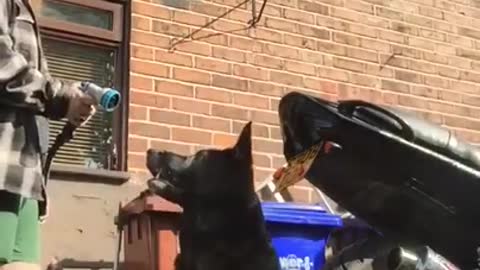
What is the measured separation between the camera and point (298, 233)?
439cm

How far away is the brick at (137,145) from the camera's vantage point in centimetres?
535

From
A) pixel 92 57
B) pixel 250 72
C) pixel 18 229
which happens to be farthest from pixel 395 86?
pixel 18 229

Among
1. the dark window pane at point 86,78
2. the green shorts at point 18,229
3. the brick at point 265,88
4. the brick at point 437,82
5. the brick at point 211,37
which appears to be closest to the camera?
the green shorts at point 18,229

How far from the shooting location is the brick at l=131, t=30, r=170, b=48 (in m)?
5.54

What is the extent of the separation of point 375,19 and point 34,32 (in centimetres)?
378

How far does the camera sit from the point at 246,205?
3770 mm

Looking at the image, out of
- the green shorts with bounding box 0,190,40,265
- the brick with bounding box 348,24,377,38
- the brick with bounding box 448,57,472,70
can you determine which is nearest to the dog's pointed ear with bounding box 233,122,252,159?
the green shorts with bounding box 0,190,40,265

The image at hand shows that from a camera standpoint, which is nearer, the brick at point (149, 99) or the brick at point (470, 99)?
the brick at point (149, 99)

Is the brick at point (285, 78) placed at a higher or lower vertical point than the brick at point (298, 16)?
lower

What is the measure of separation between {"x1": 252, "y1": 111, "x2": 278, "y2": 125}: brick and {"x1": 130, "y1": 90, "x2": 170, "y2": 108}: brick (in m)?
0.62

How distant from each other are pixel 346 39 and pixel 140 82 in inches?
65.9

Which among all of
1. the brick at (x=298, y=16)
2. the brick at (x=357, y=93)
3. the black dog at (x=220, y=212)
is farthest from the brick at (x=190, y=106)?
the black dog at (x=220, y=212)

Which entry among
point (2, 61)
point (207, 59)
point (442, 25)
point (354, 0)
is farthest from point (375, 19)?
point (2, 61)

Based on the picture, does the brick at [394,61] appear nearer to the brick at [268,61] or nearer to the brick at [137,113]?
the brick at [268,61]
